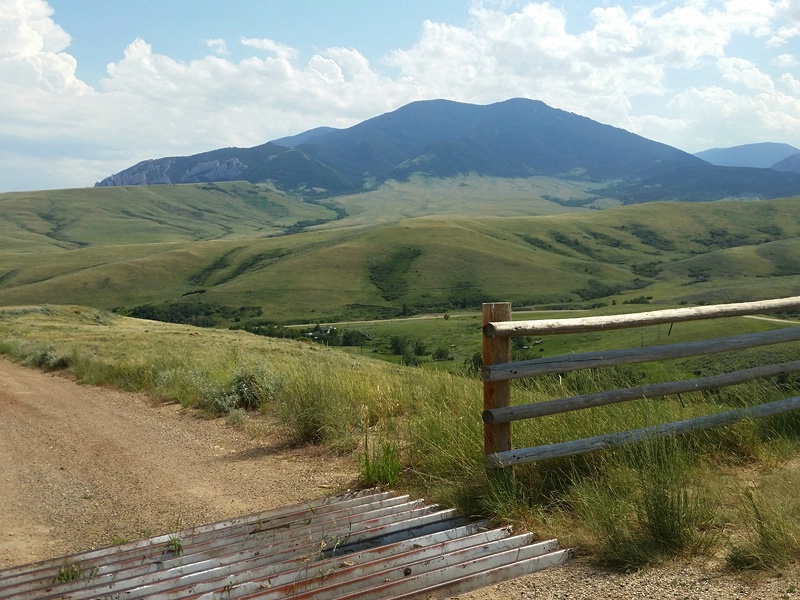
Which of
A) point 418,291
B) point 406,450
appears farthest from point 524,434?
point 418,291

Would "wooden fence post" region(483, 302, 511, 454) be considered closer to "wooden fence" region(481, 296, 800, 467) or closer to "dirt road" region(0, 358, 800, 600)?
"wooden fence" region(481, 296, 800, 467)

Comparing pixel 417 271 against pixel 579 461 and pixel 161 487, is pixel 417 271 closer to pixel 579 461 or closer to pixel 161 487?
pixel 161 487

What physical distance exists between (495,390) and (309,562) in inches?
78.8

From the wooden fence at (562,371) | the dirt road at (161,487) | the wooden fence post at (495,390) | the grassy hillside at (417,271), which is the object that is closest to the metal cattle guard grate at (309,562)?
the dirt road at (161,487)

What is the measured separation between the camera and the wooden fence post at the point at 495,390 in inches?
216

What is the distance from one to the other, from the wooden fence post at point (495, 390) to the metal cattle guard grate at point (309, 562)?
0.66m

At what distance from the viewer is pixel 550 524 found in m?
4.93

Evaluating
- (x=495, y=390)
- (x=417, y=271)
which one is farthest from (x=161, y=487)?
(x=417, y=271)

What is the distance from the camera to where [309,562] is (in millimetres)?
4531

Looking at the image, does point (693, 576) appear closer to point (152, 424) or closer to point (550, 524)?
point (550, 524)

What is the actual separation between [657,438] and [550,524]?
3.80 ft

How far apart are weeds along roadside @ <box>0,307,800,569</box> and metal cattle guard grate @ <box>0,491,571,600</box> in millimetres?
415

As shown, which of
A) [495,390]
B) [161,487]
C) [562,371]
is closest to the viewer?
[495,390]

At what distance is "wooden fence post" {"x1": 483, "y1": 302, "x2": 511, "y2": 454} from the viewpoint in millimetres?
5480
